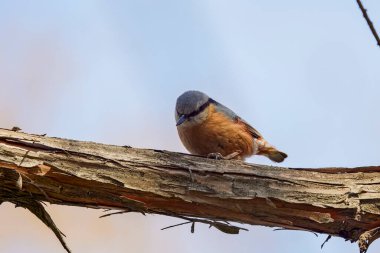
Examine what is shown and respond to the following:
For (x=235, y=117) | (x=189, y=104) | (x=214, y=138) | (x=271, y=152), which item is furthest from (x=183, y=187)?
(x=271, y=152)

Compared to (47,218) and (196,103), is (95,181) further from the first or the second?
(196,103)

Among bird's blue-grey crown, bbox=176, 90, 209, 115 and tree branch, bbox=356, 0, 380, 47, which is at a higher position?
bird's blue-grey crown, bbox=176, 90, 209, 115

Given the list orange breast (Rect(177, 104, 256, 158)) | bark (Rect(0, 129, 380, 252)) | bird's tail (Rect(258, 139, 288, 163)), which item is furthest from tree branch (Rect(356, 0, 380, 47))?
bird's tail (Rect(258, 139, 288, 163))

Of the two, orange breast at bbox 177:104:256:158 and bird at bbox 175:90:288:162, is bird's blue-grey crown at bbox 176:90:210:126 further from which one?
orange breast at bbox 177:104:256:158

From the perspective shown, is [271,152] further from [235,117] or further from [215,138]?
[215,138]

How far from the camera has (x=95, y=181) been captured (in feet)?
9.38

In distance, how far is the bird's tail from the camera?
207 inches

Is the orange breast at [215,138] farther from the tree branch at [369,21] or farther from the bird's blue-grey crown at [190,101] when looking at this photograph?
the tree branch at [369,21]

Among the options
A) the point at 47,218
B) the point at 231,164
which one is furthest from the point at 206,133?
the point at 47,218

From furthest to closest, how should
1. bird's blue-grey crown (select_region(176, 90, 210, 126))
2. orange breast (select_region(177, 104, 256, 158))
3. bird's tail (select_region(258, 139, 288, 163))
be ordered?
1. bird's tail (select_region(258, 139, 288, 163))
2. bird's blue-grey crown (select_region(176, 90, 210, 126))
3. orange breast (select_region(177, 104, 256, 158))

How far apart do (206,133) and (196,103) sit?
0.41 meters

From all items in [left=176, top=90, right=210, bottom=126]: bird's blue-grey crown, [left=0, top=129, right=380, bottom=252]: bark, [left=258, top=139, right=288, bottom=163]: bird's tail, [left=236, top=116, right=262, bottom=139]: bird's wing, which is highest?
[left=176, top=90, right=210, bottom=126]: bird's blue-grey crown

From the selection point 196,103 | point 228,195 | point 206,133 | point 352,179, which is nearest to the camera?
point 228,195

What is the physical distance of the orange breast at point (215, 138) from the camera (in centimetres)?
458
